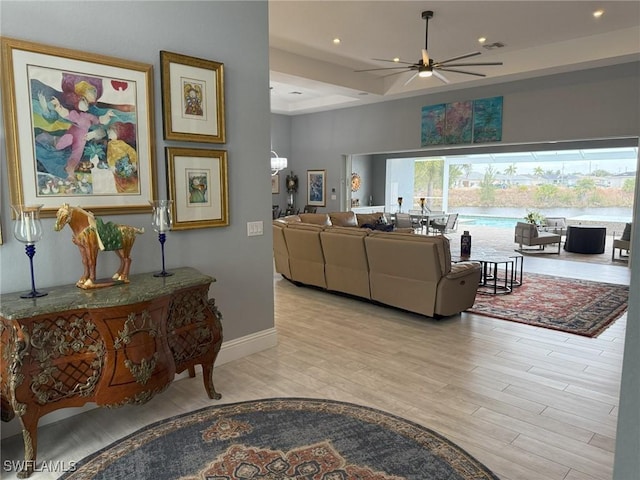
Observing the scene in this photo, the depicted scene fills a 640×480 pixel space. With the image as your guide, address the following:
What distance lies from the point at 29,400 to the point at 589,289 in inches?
274

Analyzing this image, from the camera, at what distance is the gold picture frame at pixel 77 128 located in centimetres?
257

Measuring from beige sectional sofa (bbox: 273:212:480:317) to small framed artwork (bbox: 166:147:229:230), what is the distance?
223 centimetres

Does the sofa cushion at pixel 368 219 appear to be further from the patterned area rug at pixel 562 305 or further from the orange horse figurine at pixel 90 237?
the orange horse figurine at pixel 90 237

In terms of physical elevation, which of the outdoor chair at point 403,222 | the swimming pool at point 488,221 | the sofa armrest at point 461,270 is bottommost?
the swimming pool at point 488,221

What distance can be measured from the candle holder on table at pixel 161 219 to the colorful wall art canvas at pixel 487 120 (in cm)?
734

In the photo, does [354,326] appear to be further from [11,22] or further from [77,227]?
[11,22]

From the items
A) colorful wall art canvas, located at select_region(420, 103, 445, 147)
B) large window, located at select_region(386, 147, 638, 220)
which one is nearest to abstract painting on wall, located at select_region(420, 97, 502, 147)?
colorful wall art canvas, located at select_region(420, 103, 445, 147)

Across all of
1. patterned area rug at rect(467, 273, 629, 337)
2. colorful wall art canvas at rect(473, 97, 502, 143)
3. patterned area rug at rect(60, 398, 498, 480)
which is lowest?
patterned area rug at rect(60, 398, 498, 480)

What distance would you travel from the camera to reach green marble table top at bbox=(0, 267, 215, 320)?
2.29 m

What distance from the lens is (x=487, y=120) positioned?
27.9 ft

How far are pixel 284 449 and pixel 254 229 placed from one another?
6.48 ft

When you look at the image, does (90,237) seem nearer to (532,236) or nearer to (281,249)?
(281,249)

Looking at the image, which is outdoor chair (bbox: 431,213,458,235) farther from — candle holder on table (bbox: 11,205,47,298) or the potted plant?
candle holder on table (bbox: 11,205,47,298)

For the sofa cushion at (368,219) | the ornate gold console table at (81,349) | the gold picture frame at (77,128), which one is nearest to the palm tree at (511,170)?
the sofa cushion at (368,219)
